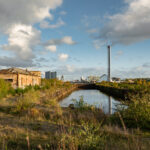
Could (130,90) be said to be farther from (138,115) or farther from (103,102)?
(138,115)

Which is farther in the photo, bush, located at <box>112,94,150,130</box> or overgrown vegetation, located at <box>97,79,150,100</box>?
overgrown vegetation, located at <box>97,79,150,100</box>

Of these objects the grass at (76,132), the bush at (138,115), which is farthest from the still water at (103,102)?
the grass at (76,132)

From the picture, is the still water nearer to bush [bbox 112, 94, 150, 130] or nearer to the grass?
bush [bbox 112, 94, 150, 130]

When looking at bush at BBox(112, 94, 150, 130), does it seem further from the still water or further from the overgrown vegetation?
the overgrown vegetation

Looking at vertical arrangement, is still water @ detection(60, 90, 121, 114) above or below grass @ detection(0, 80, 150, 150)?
below

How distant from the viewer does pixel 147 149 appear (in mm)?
3070

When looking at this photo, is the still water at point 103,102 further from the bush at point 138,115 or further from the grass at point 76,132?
the grass at point 76,132

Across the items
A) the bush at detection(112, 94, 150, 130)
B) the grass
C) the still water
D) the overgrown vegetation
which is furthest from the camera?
the overgrown vegetation

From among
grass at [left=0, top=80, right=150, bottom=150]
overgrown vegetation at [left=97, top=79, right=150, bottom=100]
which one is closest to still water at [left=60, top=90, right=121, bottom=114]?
overgrown vegetation at [left=97, top=79, right=150, bottom=100]

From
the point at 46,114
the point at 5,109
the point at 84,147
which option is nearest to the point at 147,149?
the point at 84,147

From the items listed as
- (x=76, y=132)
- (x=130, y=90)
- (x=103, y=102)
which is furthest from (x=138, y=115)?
(x=130, y=90)

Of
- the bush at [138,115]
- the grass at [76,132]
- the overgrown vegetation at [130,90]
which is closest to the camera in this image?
the grass at [76,132]

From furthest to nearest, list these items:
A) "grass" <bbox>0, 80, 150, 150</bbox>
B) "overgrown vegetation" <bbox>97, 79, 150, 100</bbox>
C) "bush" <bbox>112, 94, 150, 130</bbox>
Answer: "overgrown vegetation" <bbox>97, 79, 150, 100</bbox> < "bush" <bbox>112, 94, 150, 130</bbox> < "grass" <bbox>0, 80, 150, 150</bbox>

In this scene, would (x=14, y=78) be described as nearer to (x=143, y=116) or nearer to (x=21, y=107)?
(x=21, y=107)
